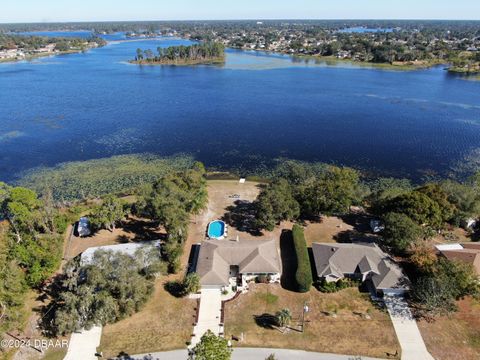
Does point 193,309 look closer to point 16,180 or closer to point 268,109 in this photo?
point 16,180

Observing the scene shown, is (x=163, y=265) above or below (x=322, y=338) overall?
above

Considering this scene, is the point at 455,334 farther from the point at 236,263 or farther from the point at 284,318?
the point at 236,263

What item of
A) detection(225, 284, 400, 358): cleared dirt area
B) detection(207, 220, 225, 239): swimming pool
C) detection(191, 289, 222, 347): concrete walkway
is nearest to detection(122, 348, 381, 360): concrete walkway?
detection(225, 284, 400, 358): cleared dirt area

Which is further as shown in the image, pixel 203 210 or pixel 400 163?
pixel 400 163

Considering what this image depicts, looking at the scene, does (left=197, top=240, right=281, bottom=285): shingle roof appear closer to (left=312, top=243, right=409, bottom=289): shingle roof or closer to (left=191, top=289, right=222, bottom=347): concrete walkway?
(left=191, top=289, right=222, bottom=347): concrete walkway

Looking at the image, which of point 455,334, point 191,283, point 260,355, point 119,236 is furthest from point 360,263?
point 119,236

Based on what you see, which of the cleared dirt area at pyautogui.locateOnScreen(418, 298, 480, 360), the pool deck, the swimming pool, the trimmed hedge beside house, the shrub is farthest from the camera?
the swimming pool

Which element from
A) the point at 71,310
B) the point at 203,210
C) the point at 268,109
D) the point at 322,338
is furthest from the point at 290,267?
the point at 268,109
